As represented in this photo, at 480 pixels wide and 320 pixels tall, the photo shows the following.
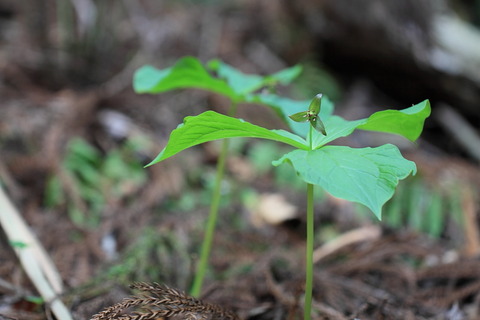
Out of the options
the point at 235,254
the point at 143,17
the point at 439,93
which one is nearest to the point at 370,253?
the point at 235,254

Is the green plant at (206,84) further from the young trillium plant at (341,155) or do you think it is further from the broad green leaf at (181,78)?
the young trillium plant at (341,155)

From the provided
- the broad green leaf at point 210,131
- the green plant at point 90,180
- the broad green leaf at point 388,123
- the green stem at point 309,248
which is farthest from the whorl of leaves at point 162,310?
the green plant at point 90,180

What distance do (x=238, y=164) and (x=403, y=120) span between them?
5.66 ft

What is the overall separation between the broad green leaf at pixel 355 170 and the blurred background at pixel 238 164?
44cm

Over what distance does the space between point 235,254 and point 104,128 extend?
1.15 meters

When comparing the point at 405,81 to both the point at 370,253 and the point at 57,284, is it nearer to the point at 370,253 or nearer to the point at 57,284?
the point at 370,253

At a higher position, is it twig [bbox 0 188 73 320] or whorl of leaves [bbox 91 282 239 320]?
twig [bbox 0 188 73 320]

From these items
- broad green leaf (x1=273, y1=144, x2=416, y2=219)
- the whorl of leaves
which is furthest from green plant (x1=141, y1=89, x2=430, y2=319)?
the whorl of leaves

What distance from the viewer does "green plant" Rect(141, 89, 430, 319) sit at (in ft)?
2.41

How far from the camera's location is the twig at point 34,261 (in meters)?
1.11

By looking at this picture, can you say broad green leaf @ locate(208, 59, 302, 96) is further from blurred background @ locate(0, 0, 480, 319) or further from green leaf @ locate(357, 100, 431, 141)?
blurred background @ locate(0, 0, 480, 319)

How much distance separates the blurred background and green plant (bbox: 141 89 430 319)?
431 mm

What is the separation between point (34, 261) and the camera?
1.29 metres

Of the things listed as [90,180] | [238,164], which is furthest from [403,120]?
[238,164]
